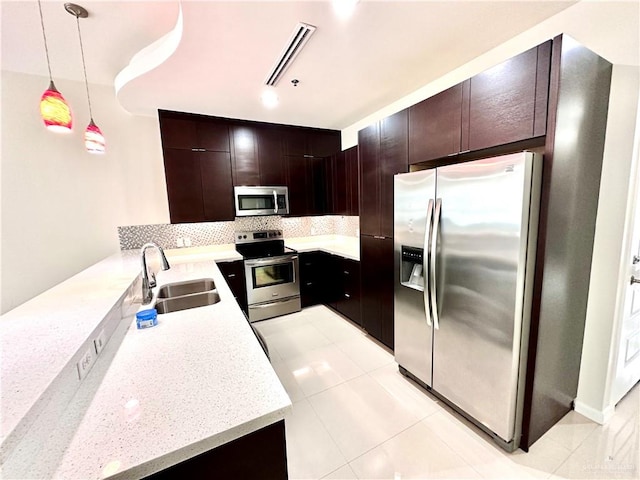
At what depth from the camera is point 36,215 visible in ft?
8.71

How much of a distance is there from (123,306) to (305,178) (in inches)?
116

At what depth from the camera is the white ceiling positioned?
1607 millimetres

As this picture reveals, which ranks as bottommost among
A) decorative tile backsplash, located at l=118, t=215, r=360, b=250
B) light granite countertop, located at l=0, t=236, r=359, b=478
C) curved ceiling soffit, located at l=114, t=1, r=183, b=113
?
light granite countertop, located at l=0, t=236, r=359, b=478

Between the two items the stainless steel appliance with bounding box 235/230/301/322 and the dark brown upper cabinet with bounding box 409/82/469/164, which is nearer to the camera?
the dark brown upper cabinet with bounding box 409/82/469/164

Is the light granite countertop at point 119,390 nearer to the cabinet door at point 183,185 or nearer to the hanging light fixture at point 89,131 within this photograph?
the hanging light fixture at point 89,131

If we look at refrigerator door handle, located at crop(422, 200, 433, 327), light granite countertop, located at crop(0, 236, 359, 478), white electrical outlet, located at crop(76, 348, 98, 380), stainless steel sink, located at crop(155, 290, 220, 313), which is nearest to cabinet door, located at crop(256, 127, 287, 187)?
stainless steel sink, located at crop(155, 290, 220, 313)

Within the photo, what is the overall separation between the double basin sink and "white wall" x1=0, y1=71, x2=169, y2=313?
1679 mm

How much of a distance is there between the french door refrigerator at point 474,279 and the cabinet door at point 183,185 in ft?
A: 8.23

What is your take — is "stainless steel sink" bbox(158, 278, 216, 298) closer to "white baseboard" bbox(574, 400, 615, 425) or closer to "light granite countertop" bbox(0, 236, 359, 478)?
"light granite countertop" bbox(0, 236, 359, 478)

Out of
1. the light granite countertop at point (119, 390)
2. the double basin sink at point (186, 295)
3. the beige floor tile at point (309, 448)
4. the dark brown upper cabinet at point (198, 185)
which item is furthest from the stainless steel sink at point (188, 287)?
the dark brown upper cabinet at point (198, 185)

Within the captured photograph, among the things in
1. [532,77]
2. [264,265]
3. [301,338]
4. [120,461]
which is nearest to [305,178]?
[264,265]

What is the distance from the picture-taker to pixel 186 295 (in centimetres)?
198

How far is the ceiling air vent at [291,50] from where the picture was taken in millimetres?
1729

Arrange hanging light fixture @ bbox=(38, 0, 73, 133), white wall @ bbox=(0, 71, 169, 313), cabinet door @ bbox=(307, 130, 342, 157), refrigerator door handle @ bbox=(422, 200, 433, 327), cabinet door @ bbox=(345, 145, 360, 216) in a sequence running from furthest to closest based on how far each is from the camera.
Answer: cabinet door @ bbox=(307, 130, 342, 157) < cabinet door @ bbox=(345, 145, 360, 216) < white wall @ bbox=(0, 71, 169, 313) < refrigerator door handle @ bbox=(422, 200, 433, 327) < hanging light fixture @ bbox=(38, 0, 73, 133)
